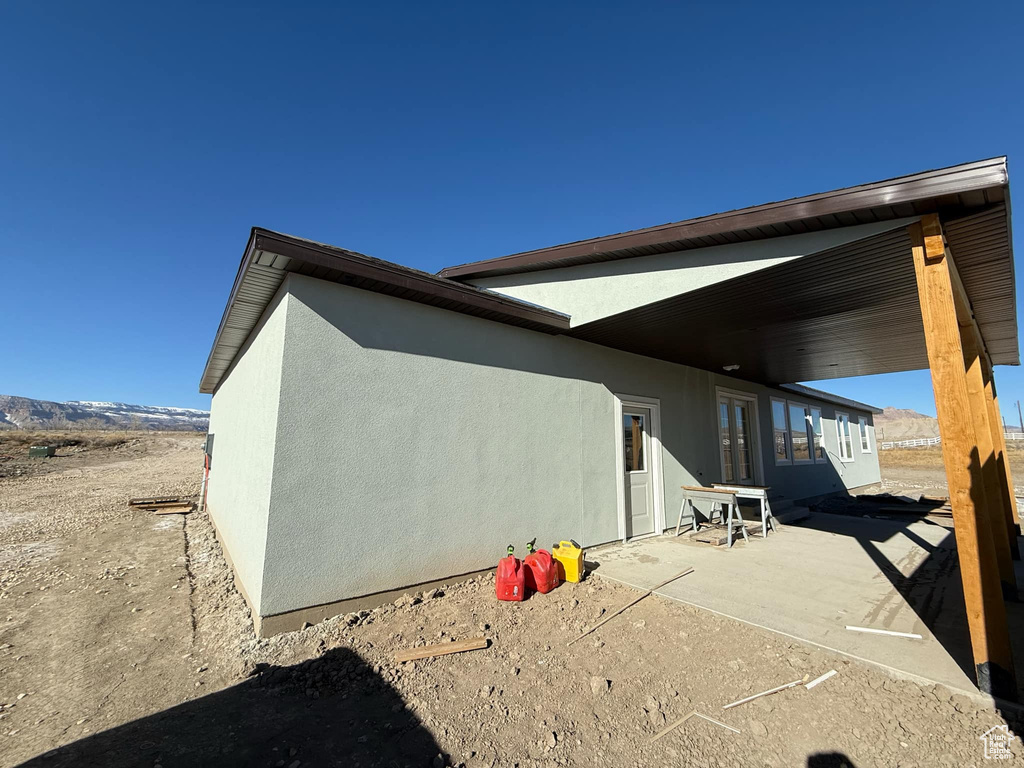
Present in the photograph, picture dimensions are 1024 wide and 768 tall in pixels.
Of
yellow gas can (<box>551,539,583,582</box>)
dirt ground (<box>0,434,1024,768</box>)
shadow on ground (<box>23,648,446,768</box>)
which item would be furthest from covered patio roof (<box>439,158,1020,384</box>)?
shadow on ground (<box>23,648,446,768</box>)

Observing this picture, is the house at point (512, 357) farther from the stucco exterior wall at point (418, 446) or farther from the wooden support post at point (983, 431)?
the wooden support post at point (983, 431)

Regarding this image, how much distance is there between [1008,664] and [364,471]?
4.72m

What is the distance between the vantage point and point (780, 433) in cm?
1085

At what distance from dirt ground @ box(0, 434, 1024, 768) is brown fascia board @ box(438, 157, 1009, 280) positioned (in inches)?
128

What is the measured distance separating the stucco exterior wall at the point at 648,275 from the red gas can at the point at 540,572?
2.92m

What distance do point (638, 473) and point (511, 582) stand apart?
3.43m

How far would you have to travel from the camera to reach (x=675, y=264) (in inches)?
178

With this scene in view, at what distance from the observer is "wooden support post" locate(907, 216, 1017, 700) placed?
256 cm

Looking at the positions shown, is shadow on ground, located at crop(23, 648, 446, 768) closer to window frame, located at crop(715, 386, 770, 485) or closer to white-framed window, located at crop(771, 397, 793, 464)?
window frame, located at crop(715, 386, 770, 485)

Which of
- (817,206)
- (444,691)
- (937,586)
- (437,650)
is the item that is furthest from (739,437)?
(444,691)

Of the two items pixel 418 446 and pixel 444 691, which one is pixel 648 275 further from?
pixel 444 691

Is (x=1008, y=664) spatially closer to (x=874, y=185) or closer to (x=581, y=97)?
(x=874, y=185)

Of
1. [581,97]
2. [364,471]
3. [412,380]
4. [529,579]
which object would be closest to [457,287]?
[412,380]

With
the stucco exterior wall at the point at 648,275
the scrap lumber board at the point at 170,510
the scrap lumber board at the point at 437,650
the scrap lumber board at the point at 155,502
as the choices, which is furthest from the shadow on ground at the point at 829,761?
the scrap lumber board at the point at 155,502
